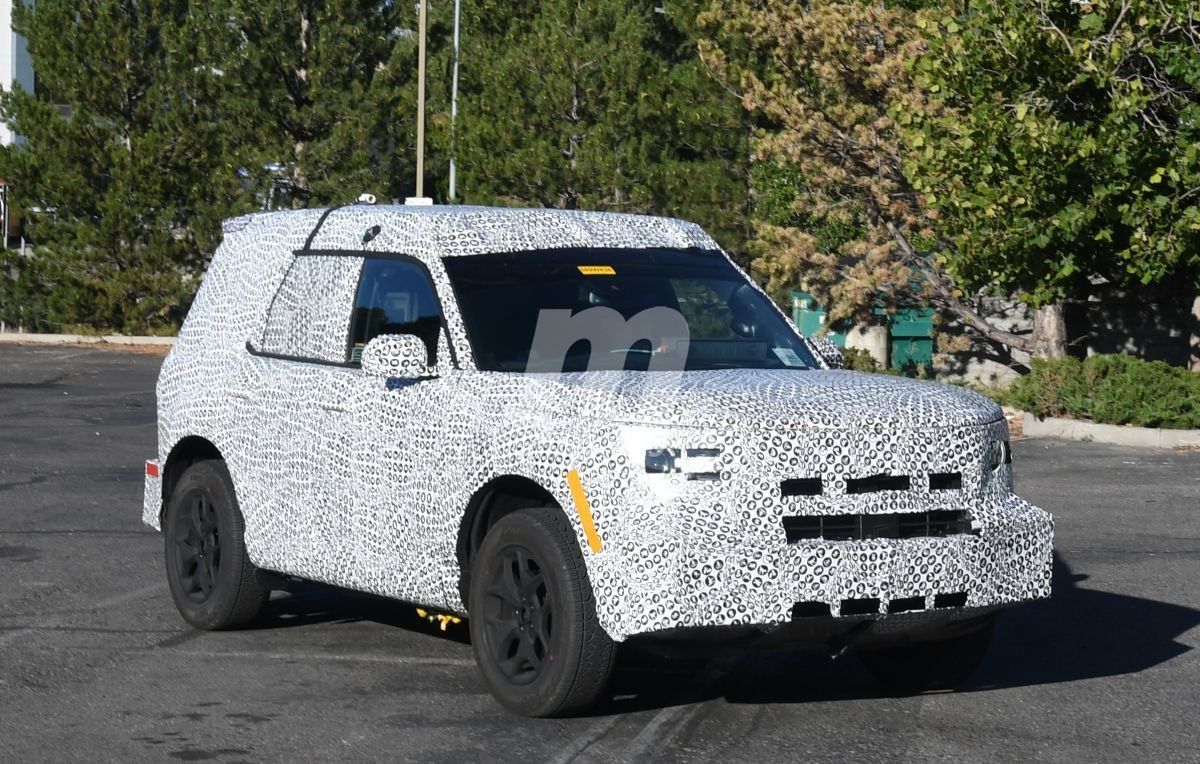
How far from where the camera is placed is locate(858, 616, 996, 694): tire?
25.0ft

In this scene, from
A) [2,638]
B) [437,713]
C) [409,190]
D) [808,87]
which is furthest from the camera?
[409,190]

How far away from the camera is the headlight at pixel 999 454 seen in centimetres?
712

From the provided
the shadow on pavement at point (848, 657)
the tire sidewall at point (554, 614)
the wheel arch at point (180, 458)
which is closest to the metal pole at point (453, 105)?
the shadow on pavement at point (848, 657)

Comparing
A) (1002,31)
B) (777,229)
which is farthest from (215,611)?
(777,229)

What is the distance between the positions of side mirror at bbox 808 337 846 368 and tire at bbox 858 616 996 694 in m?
1.32

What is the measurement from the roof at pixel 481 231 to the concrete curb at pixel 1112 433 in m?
11.8

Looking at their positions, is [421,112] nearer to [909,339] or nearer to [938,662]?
[909,339]

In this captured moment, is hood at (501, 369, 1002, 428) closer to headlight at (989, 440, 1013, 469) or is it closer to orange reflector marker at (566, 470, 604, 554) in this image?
headlight at (989, 440, 1013, 469)

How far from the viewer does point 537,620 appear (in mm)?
6965

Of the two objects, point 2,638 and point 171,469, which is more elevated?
point 171,469

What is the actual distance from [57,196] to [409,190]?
8.39 metres

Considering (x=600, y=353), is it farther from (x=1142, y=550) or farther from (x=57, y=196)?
(x=57, y=196)

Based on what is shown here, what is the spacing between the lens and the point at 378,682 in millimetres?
7824

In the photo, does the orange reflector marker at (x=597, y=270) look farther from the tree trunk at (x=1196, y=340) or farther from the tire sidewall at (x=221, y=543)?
the tree trunk at (x=1196, y=340)
